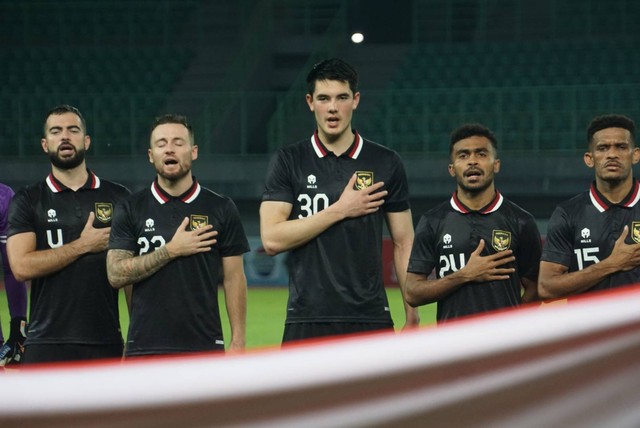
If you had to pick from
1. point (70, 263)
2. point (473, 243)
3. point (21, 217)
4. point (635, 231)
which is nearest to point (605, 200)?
point (635, 231)

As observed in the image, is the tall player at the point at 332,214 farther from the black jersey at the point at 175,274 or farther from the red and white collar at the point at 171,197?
the red and white collar at the point at 171,197

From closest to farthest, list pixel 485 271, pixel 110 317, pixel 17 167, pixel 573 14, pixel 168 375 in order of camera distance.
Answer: pixel 168 375
pixel 485 271
pixel 110 317
pixel 17 167
pixel 573 14

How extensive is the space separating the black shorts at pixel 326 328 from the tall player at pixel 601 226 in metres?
0.69

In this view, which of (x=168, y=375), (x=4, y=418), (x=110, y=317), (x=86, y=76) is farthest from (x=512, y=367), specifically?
(x=86, y=76)

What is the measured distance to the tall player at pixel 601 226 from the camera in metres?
3.77

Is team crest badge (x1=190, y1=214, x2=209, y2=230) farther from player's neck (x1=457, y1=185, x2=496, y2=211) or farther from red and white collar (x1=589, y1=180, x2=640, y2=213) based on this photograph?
red and white collar (x1=589, y1=180, x2=640, y2=213)

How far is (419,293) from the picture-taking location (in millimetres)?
3893

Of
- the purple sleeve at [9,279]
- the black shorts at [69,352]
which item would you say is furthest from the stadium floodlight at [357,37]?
the black shorts at [69,352]

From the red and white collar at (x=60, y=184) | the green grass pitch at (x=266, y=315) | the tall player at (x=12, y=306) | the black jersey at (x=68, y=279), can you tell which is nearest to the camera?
the black jersey at (x=68, y=279)

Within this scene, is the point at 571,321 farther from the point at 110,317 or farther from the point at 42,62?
the point at 42,62

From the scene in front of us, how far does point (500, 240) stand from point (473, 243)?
11 cm

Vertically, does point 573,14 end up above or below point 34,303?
above

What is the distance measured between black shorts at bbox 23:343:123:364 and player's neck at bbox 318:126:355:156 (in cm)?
130

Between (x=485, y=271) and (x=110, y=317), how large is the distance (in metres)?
1.64
